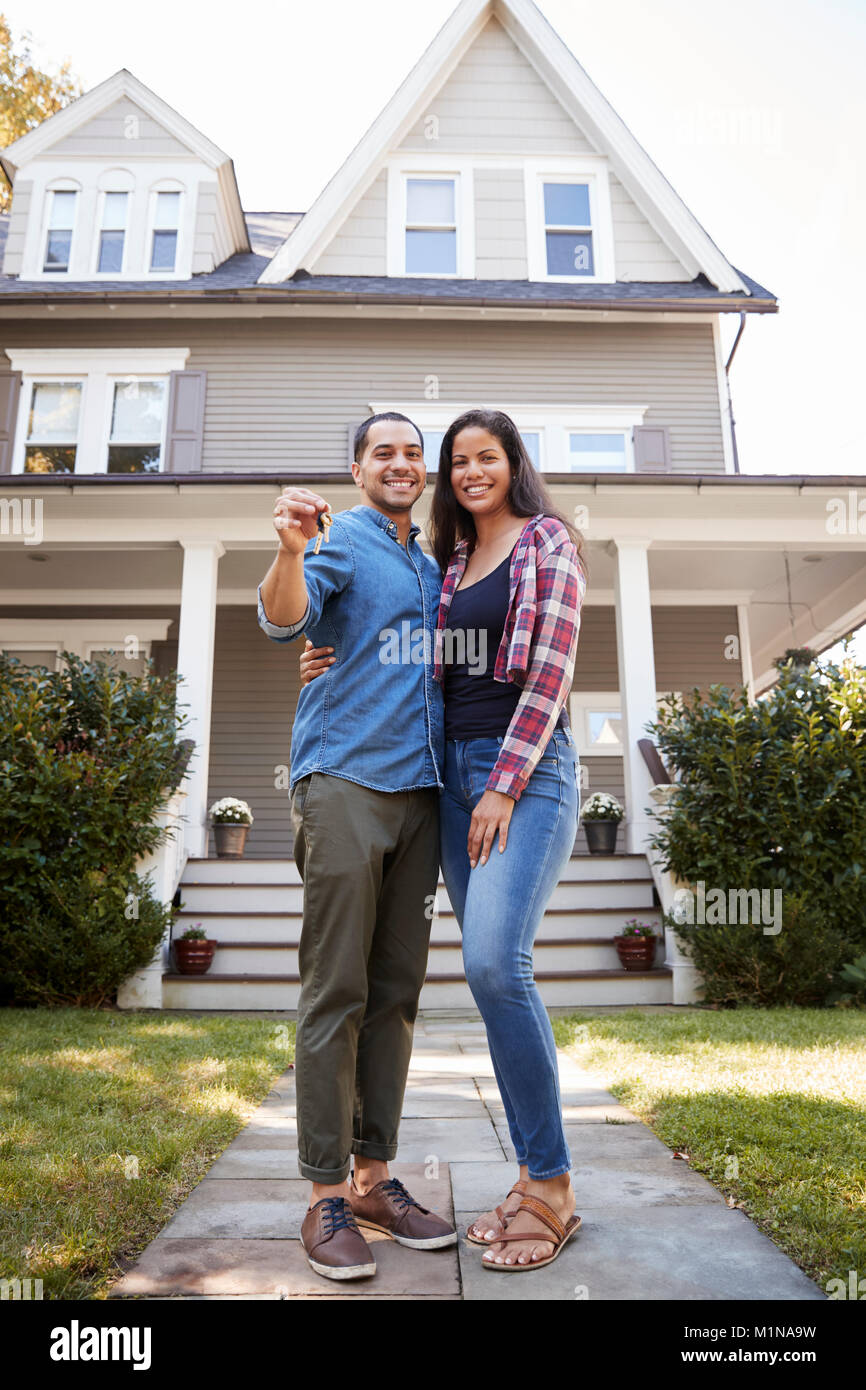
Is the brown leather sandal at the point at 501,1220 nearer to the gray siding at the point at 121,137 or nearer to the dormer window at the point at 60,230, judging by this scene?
the dormer window at the point at 60,230

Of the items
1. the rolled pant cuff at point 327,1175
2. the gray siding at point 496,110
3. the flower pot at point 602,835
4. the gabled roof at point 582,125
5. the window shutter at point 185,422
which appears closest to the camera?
the rolled pant cuff at point 327,1175

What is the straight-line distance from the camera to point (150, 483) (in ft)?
24.9

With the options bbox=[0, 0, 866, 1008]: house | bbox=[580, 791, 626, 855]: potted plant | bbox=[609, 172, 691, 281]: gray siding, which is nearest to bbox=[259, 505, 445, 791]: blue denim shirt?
bbox=[580, 791, 626, 855]: potted plant

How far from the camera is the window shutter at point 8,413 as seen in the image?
33.3 feet

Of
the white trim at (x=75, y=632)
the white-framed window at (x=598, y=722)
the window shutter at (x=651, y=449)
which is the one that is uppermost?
the window shutter at (x=651, y=449)

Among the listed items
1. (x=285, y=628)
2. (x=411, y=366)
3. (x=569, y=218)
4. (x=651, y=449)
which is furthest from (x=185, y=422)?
(x=285, y=628)

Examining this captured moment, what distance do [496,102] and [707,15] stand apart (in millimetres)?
2797

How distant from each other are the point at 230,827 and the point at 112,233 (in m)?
7.60

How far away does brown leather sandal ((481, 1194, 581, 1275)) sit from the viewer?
6.03 feet

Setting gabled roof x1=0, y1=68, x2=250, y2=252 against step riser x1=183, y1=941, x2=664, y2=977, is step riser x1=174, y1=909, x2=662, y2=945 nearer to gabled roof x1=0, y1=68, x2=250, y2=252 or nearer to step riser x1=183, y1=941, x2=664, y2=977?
step riser x1=183, y1=941, x2=664, y2=977

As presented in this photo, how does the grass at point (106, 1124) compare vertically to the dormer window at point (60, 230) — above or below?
below

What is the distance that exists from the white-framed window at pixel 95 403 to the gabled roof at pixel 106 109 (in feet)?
8.76

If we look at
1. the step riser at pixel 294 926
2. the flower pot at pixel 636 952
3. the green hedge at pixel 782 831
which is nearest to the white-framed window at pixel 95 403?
the step riser at pixel 294 926

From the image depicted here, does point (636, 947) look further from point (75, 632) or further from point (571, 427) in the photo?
point (75, 632)
